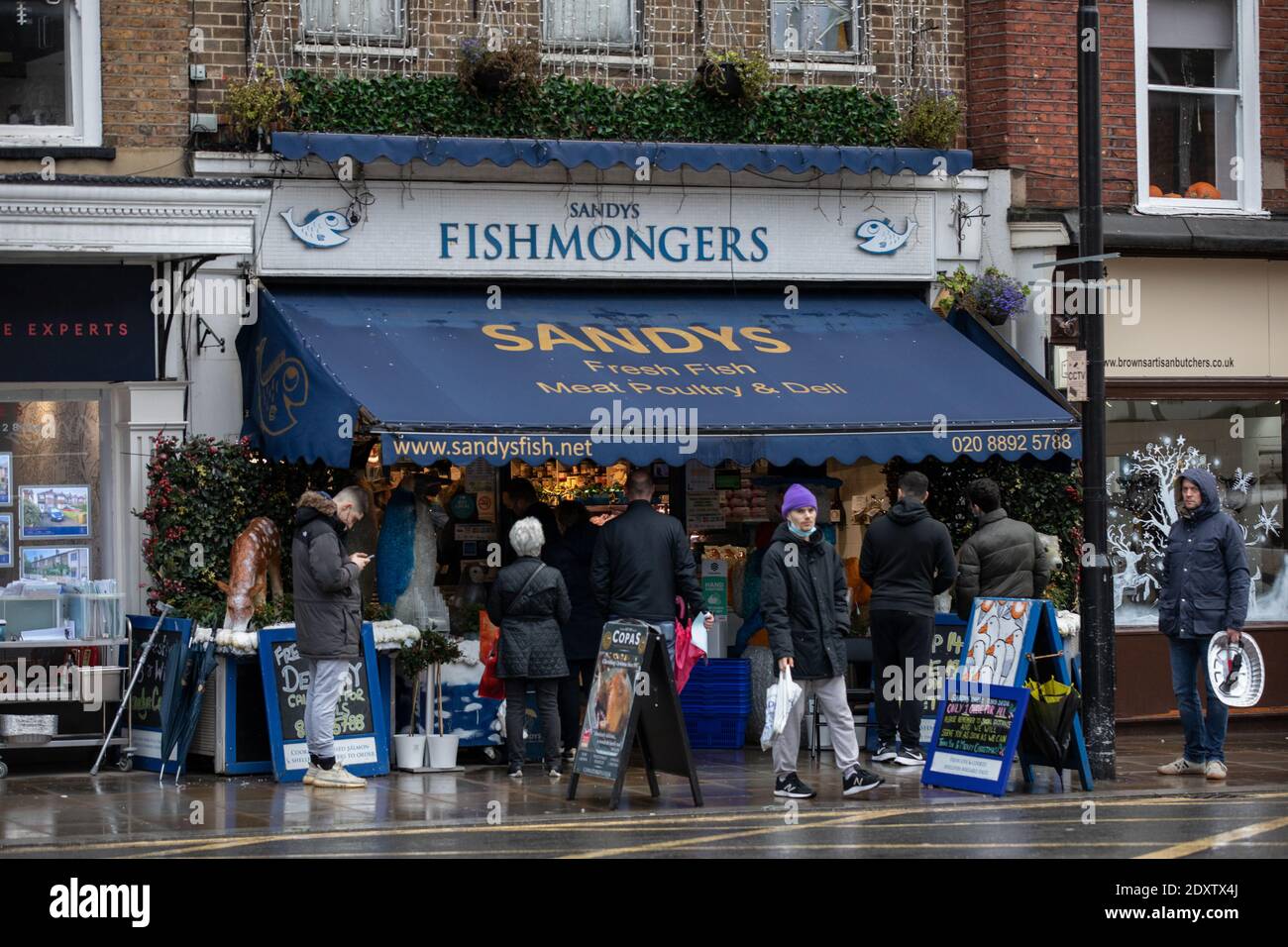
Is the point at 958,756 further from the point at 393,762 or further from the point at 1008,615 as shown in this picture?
the point at 393,762

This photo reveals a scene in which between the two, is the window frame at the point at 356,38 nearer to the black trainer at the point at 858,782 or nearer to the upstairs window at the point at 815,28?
Answer: the upstairs window at the point at 815,28

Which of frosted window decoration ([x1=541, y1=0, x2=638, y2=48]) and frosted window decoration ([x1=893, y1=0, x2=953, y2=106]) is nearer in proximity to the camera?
frosted window decoration ([x1=541, y1=0, x2=638, y2=48])

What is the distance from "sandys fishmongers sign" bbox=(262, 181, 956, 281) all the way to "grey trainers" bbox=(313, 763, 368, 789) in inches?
158

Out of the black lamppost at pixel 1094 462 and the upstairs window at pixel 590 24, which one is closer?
the black lamppost at pixel 1094 462

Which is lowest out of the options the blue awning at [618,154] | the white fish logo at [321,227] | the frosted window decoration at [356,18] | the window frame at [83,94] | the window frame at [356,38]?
the white fish logo at [321,227]

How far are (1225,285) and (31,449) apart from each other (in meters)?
9.54

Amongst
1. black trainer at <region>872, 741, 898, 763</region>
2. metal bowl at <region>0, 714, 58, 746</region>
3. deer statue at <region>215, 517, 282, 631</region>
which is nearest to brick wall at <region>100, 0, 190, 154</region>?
deer statue at <region>215, 517, 282, 631</region>

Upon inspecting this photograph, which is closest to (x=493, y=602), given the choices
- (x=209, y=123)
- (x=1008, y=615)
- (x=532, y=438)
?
(x=532, y=438)

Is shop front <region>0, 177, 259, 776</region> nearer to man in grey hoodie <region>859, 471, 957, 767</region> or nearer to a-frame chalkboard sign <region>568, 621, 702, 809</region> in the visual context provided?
a-frame chalkboard sign <region>568, 621, 702, 809</region>

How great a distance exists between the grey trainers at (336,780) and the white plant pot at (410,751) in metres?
0.86

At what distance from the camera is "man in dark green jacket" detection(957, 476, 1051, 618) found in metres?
13.5

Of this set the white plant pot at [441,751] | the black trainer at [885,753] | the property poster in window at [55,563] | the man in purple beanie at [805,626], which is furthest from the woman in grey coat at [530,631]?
the property poster in window at [55,563]

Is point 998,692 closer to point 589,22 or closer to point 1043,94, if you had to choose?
point 1043,94

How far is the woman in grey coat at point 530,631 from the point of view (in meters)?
12.8
